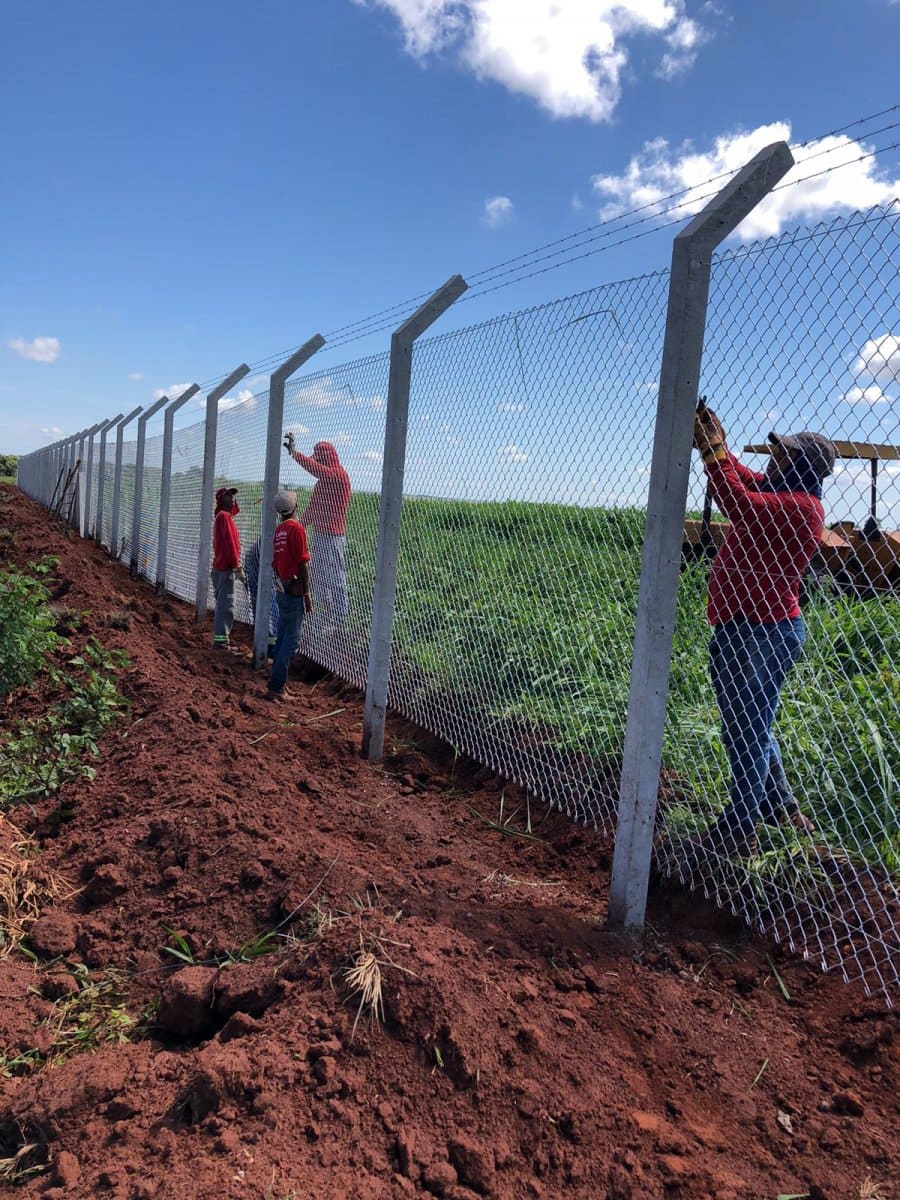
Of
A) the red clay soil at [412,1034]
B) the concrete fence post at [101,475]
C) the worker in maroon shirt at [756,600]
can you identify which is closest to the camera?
the red clay soil at [412,1034]

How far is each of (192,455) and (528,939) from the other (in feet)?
28.5

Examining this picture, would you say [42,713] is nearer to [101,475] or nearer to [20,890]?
[20,890]

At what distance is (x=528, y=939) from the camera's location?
2809 mm

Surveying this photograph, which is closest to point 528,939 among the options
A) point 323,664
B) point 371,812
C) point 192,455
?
point 371,812

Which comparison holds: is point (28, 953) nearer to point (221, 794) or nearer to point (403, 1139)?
point (221, 794)

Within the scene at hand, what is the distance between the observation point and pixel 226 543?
8.07 metres

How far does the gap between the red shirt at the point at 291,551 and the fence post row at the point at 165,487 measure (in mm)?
5211

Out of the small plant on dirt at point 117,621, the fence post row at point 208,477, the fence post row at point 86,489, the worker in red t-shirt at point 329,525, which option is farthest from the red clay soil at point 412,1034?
the fence post row at point 86,489

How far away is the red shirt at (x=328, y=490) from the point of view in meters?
6.30

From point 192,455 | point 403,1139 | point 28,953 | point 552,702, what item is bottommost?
point 28,953

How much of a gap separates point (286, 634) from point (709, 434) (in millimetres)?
4108

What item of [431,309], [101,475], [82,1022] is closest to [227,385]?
[431,309]

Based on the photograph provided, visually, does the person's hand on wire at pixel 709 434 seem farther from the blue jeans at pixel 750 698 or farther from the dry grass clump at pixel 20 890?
the dry grass clump at pixel 20 890

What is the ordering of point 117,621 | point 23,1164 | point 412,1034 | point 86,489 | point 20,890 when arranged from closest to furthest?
1. point 23,1164
2. point 412,1034
3. point 20,890
4. point 117,621
5. point 86,489
